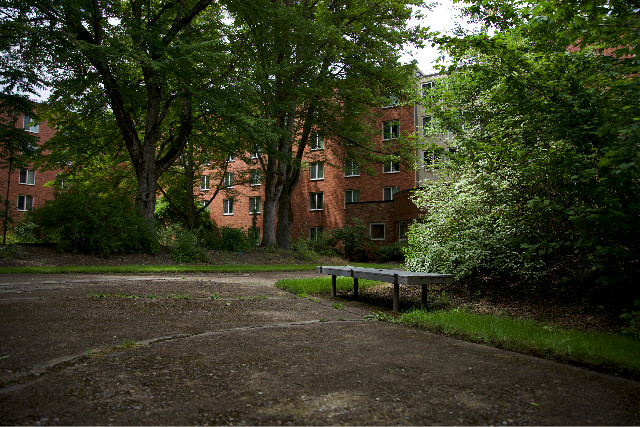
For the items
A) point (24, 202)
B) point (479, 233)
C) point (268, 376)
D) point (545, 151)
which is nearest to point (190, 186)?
point (24, 202)

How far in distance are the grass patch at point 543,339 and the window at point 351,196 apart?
30.2 m

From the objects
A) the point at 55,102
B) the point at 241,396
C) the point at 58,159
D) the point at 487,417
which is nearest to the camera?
the point at 487,417

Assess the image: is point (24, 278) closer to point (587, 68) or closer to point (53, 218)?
point (53, 218)

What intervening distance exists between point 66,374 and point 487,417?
3.21 m

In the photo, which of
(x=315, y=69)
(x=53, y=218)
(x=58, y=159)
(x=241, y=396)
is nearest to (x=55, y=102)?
(x=58, y=159)

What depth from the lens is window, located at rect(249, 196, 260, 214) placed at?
42.1m

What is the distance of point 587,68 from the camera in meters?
6.35

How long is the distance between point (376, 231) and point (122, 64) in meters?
20.2

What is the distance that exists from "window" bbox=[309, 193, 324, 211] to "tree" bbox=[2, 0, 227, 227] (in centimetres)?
1737

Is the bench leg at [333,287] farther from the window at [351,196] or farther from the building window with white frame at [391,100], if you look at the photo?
the window at [351,196]

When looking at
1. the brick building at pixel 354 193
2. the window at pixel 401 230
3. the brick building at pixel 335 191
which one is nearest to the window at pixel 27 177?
the brick building at pixel 335 191

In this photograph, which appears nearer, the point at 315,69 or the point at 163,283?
the point at 163,283

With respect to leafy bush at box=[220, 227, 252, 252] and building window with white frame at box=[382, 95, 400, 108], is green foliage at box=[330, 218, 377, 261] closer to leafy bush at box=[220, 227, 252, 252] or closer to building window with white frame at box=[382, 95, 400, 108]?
leafy bush at box=[220, 227, 252, 252]

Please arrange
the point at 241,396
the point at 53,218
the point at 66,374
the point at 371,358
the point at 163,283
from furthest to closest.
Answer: the point at 53,218, the point at 163,283, the point at 371,358, the point at 66,374, the point at 241,396
